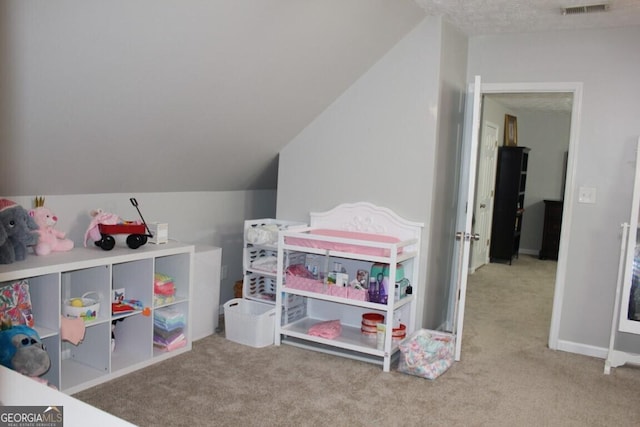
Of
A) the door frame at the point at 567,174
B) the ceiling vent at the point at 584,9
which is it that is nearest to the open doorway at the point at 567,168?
the door frame at the point at 567,174

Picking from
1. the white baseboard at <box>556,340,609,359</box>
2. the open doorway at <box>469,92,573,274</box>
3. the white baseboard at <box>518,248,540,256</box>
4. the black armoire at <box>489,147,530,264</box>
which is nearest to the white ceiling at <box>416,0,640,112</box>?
the white baseboard at <box>556,340,609,359</box>

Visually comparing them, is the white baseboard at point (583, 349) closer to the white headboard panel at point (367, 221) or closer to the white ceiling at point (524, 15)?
the white headboard panel at point (367, 221)

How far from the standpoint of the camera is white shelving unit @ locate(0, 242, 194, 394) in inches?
104

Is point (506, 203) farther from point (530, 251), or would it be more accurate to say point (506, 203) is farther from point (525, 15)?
point (525, 15)

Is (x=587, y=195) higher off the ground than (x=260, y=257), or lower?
higher

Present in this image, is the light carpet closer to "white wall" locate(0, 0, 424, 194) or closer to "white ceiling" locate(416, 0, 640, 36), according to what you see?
"white wall" locate(0, 0, 424, 194)

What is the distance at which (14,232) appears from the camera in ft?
8.36

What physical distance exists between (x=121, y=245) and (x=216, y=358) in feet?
2.97

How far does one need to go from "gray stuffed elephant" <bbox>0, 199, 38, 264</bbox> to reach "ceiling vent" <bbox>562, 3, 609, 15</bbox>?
10.8 ft

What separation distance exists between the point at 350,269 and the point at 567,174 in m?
1.67

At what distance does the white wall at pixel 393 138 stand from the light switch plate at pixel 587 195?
93cm

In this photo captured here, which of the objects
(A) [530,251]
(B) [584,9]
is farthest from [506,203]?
(B) [584,9]

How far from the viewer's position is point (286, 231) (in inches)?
142

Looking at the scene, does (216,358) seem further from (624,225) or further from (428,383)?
(624,225)
